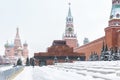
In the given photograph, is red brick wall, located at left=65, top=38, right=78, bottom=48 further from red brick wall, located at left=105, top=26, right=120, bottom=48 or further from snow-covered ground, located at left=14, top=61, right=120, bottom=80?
snow-covered ground, located at left=14, top=61, right=120, bottom=80

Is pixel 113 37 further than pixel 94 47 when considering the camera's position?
No

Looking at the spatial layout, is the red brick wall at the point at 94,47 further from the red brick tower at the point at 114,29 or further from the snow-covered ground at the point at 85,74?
the snow-covered ground at the point at 85,74

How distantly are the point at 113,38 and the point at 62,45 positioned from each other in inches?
1563

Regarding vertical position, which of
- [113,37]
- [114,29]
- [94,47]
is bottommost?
[94,47]

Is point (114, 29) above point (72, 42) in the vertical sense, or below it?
below

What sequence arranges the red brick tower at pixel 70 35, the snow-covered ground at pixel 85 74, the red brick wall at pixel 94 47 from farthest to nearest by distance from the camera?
the red brick tower at pixel 70 35
the red brick wall at pixel 94 47
the snow-covered ground at pixel 85 74

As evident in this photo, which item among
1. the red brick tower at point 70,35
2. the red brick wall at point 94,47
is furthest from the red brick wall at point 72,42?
the red brick wall at point 94,47

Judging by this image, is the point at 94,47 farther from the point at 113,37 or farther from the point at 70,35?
the point at 70,35

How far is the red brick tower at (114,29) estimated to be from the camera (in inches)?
3839

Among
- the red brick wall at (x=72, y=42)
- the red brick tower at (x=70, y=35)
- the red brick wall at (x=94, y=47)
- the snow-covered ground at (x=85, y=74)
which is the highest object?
the red brick tower at (x=70, y=35)

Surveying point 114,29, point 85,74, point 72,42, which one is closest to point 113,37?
point 114,29

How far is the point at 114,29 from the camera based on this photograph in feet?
324

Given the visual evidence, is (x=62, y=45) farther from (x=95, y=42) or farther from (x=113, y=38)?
(x=113, y=38)

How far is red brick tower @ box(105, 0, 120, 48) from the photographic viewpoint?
97.5 metres
